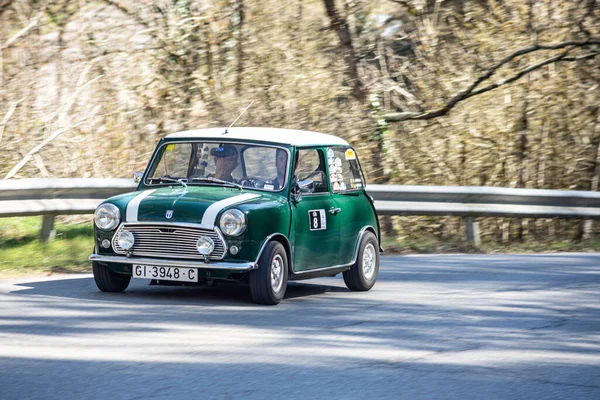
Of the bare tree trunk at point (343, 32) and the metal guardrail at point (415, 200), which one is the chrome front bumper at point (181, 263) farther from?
the bare tree trunk at point (343, 32)

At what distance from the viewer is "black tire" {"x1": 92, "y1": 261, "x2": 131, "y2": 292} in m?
9.73

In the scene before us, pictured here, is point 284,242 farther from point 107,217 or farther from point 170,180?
point 107,217

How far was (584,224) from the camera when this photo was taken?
19.0 metres

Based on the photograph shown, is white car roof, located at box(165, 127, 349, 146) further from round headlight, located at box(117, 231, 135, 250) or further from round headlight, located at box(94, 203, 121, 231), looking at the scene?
round headlight, located at box(117, 231, 135, 250)

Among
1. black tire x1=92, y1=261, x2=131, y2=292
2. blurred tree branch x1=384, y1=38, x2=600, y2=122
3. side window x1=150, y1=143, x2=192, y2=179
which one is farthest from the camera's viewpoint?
blurred tree branch x1=384, y1=38, x2=600, y2=122

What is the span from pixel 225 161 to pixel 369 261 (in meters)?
1.87

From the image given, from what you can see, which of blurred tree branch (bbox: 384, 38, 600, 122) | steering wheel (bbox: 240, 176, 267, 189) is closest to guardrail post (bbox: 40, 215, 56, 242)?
steering wheel (bbox: 240, 176, 267, 189)

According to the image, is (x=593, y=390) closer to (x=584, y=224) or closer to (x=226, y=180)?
(x=226, y=180)

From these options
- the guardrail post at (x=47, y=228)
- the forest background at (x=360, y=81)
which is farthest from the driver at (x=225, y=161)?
the forest background at (x=360, y=81)

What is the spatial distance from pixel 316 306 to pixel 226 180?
144cm

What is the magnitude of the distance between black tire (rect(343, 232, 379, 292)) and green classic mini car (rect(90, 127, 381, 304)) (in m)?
0.01

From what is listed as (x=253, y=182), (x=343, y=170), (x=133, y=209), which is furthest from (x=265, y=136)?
(x=133, y=209)

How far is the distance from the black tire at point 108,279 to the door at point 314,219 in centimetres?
153

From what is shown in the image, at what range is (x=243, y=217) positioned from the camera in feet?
30.3
